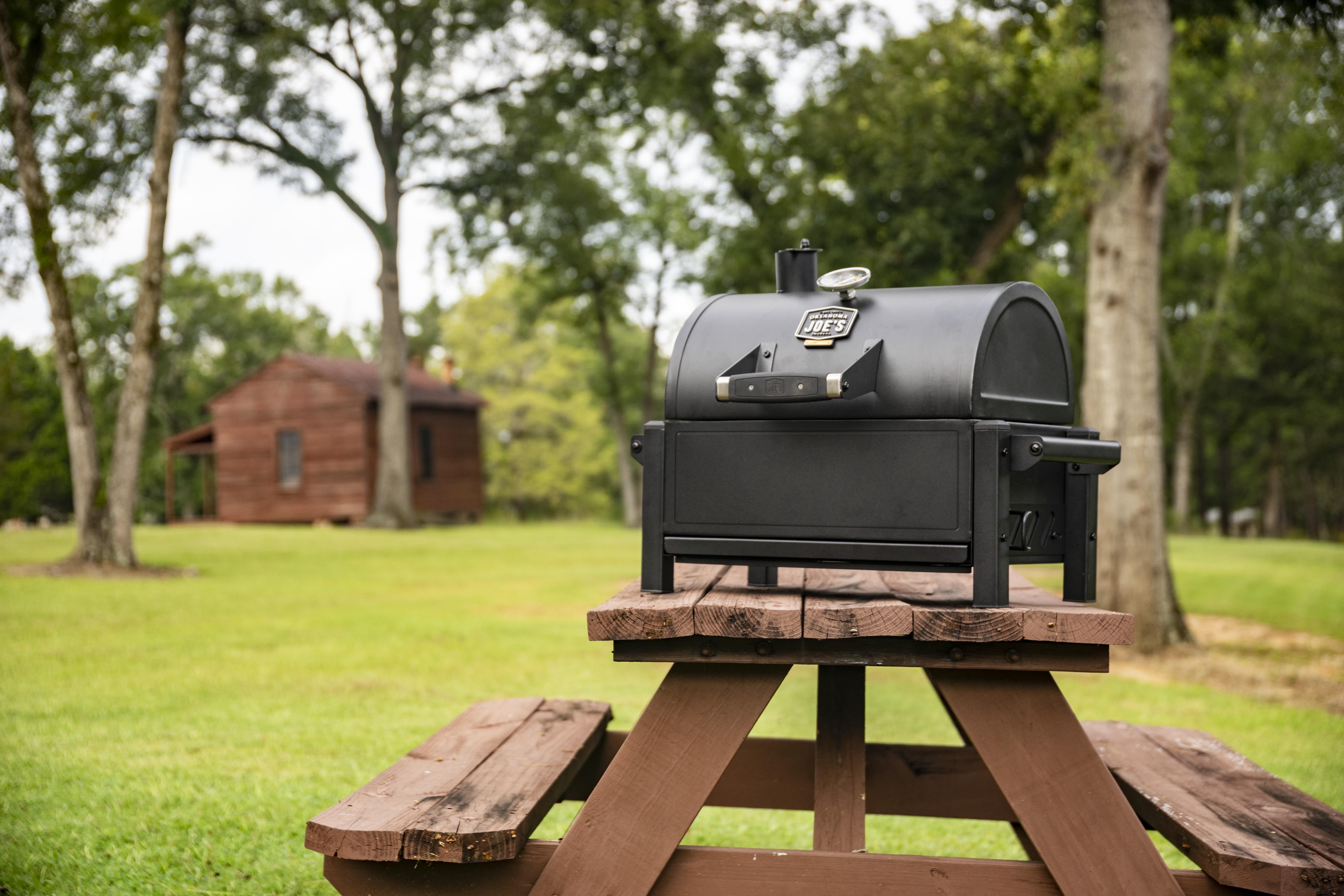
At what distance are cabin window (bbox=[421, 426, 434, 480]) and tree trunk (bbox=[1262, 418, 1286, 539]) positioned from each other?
29.1 metres

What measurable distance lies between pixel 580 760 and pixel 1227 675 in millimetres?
7116

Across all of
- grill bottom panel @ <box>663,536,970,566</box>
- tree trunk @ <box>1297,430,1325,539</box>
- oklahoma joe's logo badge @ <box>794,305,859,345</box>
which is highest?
oklahoma joe's logo badge @ <box>794,305,859,345</box>

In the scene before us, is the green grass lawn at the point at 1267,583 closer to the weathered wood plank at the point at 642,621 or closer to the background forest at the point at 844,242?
the background forest at the point at 844,242

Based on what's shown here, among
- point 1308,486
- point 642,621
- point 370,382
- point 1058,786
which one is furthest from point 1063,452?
point 1308,486

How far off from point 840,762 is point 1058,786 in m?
0.86

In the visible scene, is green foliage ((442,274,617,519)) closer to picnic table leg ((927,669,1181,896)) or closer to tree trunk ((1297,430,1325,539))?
tree trunk ((1297,430,1325,539))

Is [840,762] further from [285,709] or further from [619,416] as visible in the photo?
[619,416]

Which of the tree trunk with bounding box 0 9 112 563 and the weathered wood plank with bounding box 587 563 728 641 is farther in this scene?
the tree trunk with bounding box 0 9 112 563

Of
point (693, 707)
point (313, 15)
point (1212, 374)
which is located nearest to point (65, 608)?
point (693, 707)

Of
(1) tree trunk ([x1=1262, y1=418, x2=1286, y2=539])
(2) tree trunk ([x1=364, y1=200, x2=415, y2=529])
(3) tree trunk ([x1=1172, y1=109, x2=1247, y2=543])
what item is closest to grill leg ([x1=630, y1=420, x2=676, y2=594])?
(2) tree trunk ([x1=364, y1=200, x2=415, y2=529])

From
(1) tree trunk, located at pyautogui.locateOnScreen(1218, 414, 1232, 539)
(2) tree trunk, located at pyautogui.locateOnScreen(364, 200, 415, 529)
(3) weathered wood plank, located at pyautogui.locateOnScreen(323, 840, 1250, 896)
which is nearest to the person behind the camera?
(3) weathered wood plank, located at pyautogui.locateOnScreen(323, 840, 1250, 896)

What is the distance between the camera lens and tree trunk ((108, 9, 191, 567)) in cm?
1434

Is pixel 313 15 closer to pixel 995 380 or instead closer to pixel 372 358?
pixel 995 380

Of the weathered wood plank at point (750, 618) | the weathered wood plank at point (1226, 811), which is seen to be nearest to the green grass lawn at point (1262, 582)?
the weathered wood plank at point (1226, 811)
